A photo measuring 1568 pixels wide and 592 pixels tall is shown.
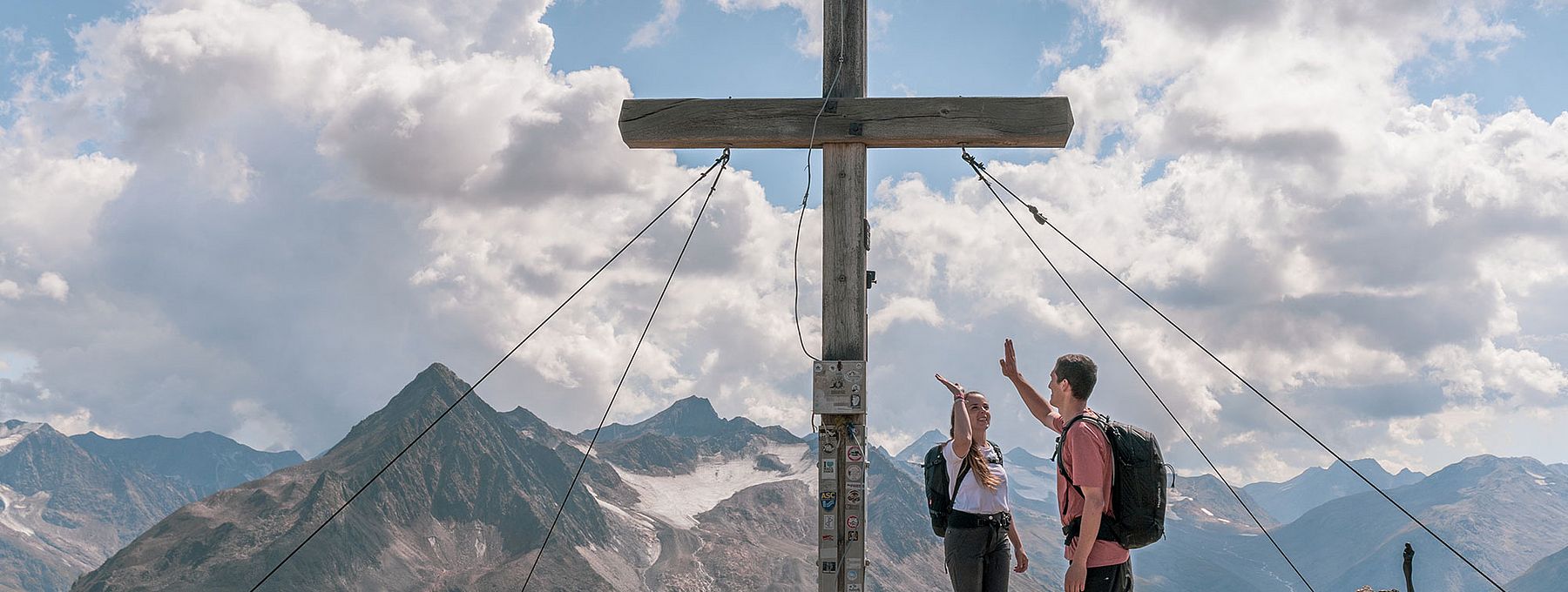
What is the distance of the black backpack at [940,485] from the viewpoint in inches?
353

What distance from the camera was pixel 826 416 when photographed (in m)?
10.2

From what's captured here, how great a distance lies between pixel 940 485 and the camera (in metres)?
9.08

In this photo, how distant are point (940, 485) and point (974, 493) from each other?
0.32 m

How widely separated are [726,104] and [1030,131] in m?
2.85

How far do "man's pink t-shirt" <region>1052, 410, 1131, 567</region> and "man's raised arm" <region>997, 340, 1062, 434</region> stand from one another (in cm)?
153

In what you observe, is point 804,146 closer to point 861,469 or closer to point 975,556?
point 861,469

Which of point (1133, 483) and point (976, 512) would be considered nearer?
point (1133, 483)

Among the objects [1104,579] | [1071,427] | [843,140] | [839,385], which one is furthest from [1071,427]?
[843,140]

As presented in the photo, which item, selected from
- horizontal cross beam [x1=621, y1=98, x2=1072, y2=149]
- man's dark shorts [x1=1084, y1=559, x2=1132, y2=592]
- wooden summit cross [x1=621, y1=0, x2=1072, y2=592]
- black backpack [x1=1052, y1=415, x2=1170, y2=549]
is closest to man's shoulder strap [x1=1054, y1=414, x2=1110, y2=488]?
black backpack [x1=1052, y1=415, x2=1170, y2=549]

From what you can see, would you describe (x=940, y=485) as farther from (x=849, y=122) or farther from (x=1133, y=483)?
(x=849, y=122)

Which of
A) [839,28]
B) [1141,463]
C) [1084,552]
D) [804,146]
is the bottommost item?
[1084,552]

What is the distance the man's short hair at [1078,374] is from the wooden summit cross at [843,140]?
9.42ft

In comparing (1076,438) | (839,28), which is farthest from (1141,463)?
(839,28)

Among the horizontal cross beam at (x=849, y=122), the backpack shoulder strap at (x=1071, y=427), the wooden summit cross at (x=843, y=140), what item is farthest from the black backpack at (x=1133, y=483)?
the horizontal cross beam at (x=849, y=122)
